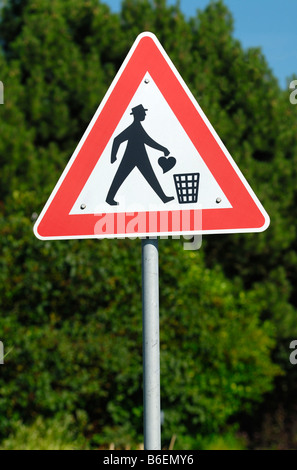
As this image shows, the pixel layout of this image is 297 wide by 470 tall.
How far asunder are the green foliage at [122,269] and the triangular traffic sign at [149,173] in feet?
14.9

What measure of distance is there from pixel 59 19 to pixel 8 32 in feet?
4.85

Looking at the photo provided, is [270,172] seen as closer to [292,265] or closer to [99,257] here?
[292,265]

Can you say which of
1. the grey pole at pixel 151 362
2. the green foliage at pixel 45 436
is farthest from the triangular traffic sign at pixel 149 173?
the green foliage at pixel 45 436

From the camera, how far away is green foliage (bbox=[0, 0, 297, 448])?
7.05 m

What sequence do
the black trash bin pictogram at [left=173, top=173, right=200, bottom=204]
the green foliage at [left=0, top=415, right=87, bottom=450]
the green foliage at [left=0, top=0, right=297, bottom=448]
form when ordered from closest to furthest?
the black trash bin pictogram at [left=173, top=173, right=200, bottom=204] → the green foliage at [left=0, top=415, right=87, bottom=450] → the green foliage at [left=0, top=0, right=297, bottom=448]

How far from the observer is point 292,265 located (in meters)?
11.9

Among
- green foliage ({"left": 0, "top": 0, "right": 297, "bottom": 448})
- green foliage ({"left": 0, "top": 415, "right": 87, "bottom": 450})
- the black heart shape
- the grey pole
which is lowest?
the grey pole

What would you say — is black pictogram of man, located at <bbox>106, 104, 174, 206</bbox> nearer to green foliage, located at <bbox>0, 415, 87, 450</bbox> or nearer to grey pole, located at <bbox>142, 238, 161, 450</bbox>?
grey pole, located at <bbox>142, 238, 161, 450</bbox>

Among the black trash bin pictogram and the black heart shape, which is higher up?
the black heart shape

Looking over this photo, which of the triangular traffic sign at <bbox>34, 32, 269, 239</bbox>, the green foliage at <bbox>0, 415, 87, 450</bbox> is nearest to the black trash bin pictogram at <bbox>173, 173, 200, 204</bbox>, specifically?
the triangular traffic sign at <bbox>34, 32, 269, 239</bbox>

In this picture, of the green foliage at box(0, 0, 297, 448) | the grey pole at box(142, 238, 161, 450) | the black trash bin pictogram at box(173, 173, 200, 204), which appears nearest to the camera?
the grey pole at box(142, 238, 161, 450)

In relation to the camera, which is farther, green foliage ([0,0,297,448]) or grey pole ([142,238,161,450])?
green foliage ([0,0,297,448])

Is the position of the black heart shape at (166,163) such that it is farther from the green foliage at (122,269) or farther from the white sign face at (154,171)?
the green foliage at (122,269)

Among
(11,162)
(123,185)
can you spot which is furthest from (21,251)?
(123,185)
